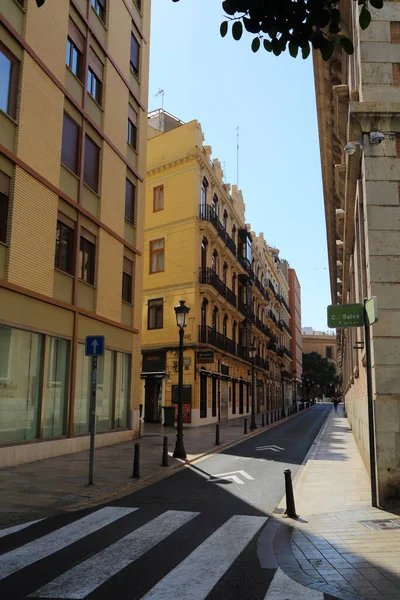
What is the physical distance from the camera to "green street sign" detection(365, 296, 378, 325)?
795 cm

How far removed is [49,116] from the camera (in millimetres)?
15773

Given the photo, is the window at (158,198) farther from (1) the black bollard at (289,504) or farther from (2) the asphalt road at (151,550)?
(1) the black bollard at (289,504)

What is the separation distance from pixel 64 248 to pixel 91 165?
153 inches

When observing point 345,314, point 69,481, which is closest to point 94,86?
point 69,481

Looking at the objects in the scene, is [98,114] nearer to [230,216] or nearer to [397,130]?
[397,130]

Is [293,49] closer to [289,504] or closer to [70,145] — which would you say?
[289,504]

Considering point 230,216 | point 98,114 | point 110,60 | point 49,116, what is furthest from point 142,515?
point 230,216

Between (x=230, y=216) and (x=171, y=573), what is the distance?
1442 inches

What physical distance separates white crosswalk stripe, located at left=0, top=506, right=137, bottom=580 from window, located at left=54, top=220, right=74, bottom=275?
9.81m

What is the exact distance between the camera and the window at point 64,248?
53.6 feet

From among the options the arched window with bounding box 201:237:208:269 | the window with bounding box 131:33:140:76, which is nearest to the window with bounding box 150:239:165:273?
the arched window with bounding box 201:237:208:269

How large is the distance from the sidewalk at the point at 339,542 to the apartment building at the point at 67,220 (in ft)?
26.3

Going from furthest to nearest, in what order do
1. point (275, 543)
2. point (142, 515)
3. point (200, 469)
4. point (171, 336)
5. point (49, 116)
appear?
point (171, 336)
point (49, 116)
point (200, 469)
point (142, 515)
point (275, 543)

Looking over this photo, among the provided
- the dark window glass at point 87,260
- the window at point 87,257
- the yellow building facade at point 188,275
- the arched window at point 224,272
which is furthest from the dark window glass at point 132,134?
the arched window at point 224,272
